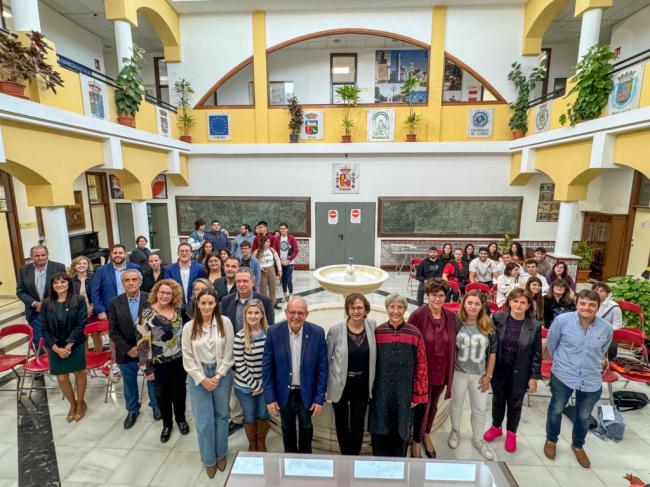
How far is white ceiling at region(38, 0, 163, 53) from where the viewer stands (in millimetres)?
8031

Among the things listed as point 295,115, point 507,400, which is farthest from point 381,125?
point 507,400

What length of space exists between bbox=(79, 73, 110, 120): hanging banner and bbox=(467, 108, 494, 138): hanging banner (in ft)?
28.1

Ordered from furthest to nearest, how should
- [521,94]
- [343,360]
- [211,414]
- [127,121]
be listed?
[521,94] → [127,121] → [211,414] → [343,360]

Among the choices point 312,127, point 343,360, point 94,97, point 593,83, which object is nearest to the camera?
point 343,360

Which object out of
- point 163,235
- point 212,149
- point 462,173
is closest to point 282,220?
point 212,149

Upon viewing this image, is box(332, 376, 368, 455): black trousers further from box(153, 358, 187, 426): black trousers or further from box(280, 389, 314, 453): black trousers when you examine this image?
box(153, 358, 187, 426): black trousers

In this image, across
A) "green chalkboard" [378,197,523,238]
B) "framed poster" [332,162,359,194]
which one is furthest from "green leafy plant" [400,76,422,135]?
"green chalkboard" [378,197,523,238]

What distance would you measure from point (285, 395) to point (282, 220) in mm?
7536

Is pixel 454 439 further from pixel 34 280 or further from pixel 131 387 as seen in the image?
pixel 34 280

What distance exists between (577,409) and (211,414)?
10.7 ft

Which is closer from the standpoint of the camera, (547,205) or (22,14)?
(22,14)

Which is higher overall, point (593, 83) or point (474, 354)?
point (593, 83)

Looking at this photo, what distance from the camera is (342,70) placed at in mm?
10297

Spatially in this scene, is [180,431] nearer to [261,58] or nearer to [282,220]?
[282,220]
